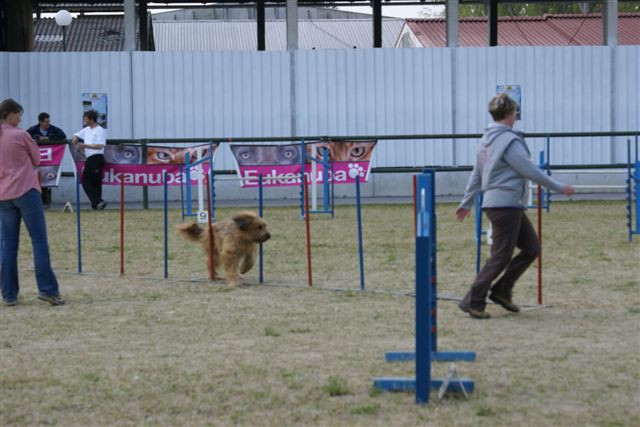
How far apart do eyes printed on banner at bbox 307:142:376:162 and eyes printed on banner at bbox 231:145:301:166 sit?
0.67m

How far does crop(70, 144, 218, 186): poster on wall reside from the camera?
17.0 metres

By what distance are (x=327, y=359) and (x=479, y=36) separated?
3711cm

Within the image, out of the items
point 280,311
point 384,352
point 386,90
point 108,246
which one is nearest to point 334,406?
point 384,352

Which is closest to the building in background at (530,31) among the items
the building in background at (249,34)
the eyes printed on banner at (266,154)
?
the building in background at (249,34)

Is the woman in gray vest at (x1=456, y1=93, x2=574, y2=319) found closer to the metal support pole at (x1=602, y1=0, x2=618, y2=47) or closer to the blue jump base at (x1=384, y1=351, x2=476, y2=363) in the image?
the blue jump base at (x1=384, y1=351, x2=476, y2=363)

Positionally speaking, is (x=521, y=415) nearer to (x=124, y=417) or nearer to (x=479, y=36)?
(x=124, y=417)

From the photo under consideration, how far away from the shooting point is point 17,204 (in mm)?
9742

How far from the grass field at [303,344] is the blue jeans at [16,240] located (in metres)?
0.25

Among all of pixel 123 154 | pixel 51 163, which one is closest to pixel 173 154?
pixel 123 154

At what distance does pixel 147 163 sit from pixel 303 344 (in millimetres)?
10800

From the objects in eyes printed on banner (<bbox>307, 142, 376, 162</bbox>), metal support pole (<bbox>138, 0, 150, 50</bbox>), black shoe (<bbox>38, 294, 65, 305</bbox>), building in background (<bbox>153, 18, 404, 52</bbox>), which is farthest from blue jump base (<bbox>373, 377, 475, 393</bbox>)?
building in background (<bbox>153, 18, 404, 52</bbox>)

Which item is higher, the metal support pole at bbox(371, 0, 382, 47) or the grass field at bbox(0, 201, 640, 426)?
the metal support pole at bbox(371, 0, 382, 47)

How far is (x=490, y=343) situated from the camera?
7.75m

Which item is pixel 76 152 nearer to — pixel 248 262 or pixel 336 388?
pixel 248 262
